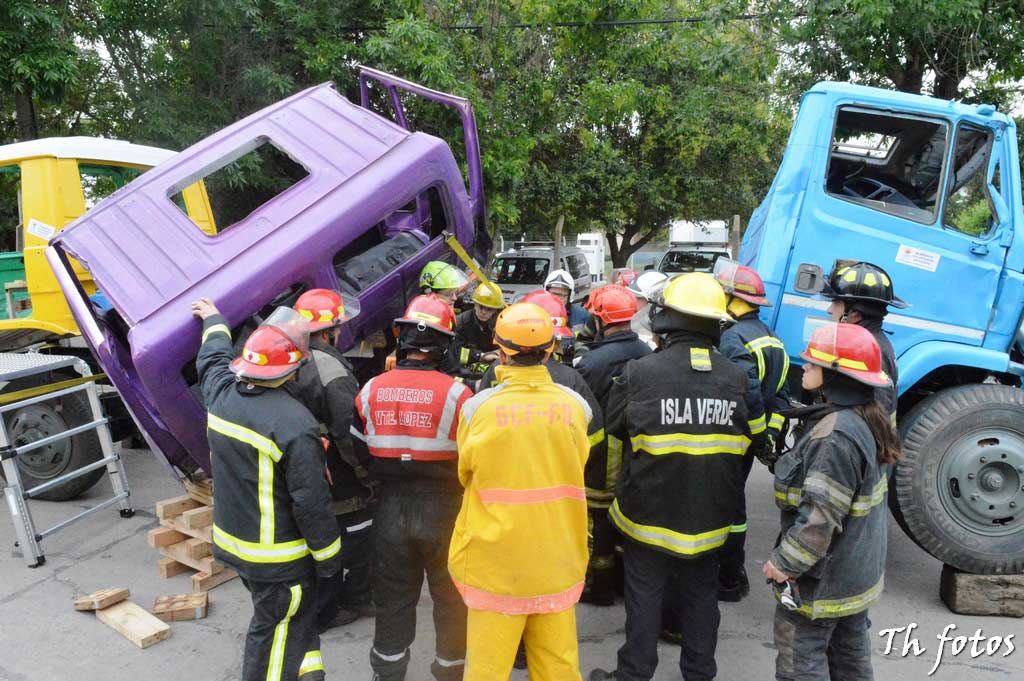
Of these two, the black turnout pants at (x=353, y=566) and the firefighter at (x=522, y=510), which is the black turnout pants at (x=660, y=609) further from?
the black turnout pants at (x=353, y=566)

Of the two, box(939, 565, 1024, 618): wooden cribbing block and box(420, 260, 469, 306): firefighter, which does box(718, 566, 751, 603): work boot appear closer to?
box(939, 565, 1024, 618): wooden cribbing block

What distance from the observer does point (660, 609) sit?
3020mm

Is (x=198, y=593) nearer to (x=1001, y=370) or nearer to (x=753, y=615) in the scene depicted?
(x=753, y=615)

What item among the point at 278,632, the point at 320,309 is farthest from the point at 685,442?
the point at 320,309

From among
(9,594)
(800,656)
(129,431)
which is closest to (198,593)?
(9,594)

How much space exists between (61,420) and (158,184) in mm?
2516

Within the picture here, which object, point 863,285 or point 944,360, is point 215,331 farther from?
point 944,360

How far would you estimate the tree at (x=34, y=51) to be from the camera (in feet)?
21.4

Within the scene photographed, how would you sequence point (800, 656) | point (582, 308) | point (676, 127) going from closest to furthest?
1. point (800, 656)
2. point (582, 308)
3. point (676, 127)

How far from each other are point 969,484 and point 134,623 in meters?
4.71

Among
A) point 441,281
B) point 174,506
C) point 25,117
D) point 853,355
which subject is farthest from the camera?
point 25,117

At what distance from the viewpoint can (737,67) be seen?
8398 millimetres

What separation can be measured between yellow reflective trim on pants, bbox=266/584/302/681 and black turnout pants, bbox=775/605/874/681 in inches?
77.9

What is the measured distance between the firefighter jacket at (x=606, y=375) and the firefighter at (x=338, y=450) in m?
1.23
